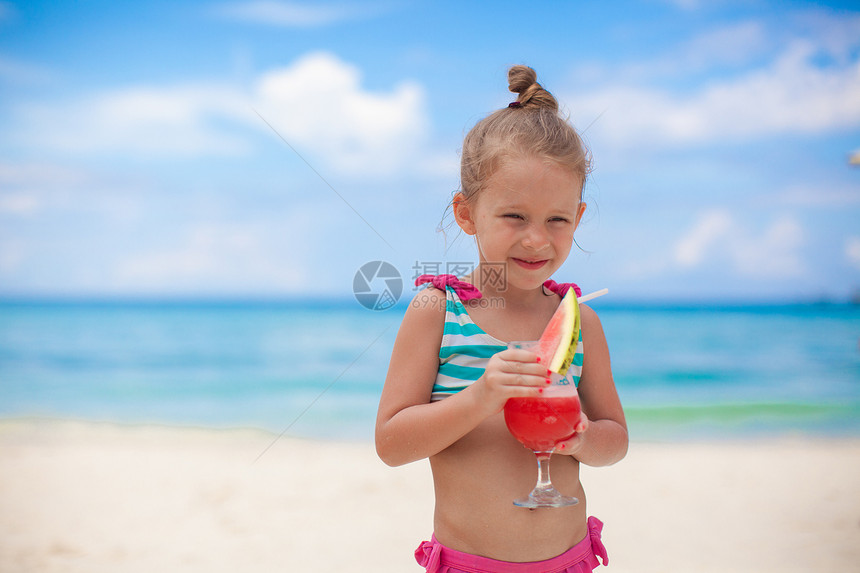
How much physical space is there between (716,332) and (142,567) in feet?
49.2

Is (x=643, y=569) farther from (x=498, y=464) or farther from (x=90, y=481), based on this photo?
(x=90, y=481)

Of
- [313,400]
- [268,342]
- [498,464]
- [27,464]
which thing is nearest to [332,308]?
[268,342]

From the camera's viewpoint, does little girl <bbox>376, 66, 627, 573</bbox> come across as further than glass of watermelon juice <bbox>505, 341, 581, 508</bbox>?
Yes

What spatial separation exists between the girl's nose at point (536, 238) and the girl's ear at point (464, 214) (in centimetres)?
27

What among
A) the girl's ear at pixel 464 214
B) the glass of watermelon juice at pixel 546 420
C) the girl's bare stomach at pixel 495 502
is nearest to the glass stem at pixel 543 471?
the glass of watermelon juice at pixel 546 420

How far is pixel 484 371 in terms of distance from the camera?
172cm

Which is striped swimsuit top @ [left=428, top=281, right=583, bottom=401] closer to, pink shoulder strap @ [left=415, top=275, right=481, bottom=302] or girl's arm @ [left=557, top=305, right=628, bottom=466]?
pink shoulder strap @ [left=415, top=275, right=481, bottom=302]

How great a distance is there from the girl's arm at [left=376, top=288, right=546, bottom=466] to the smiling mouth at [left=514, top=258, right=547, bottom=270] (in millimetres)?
242

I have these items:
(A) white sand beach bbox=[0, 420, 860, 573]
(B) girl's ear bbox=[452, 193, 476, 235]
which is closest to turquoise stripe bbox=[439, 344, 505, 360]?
(B) girl's ear bbox=[452, 193, 476, 235]

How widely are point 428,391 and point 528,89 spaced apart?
994mm

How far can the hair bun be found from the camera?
207 centimetres

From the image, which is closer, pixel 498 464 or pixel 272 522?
pixel 498 464

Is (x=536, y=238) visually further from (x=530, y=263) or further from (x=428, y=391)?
(x=428, y=391)

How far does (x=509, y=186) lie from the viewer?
1.88 m
